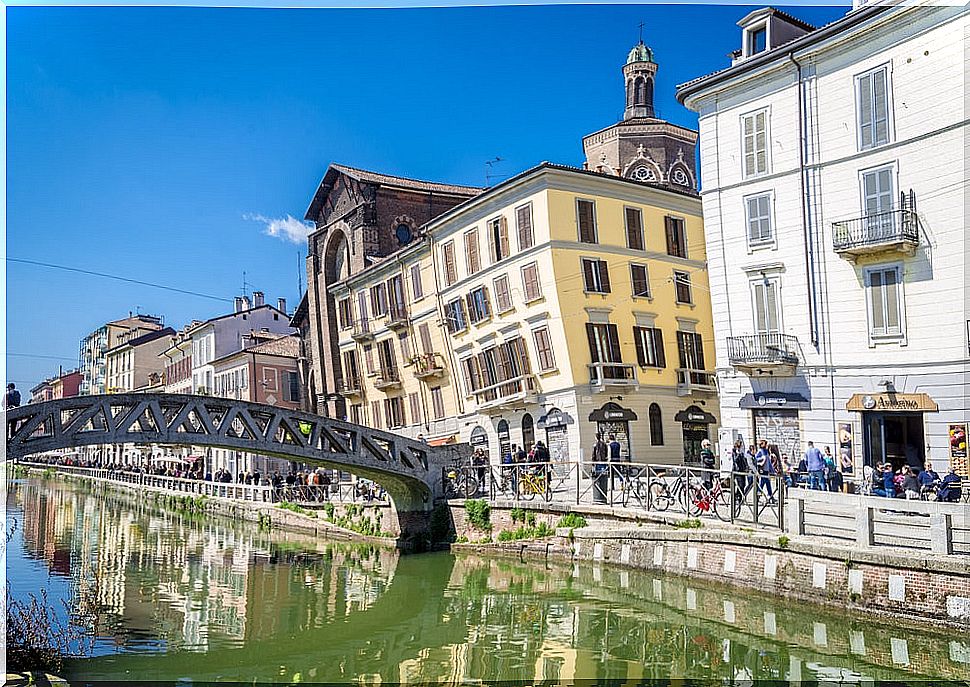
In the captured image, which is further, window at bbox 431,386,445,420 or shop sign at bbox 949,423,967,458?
window at bbox 431,386,445,420

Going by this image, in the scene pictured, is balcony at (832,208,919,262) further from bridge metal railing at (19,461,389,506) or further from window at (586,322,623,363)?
bridge metal railing at (19,461,389,506)

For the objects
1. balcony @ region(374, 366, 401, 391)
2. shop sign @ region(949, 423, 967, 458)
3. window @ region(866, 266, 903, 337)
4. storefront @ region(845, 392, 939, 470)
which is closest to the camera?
shop sign @ region(949, 423, 967, 458)

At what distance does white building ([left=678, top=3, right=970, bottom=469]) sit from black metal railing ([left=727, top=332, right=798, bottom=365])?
25 mm

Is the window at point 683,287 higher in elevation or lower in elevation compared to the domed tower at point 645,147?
lower

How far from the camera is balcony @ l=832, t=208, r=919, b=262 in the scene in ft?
39.6

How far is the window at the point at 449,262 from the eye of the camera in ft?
78.0

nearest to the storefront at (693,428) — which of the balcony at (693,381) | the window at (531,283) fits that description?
the balcony at (693,381)

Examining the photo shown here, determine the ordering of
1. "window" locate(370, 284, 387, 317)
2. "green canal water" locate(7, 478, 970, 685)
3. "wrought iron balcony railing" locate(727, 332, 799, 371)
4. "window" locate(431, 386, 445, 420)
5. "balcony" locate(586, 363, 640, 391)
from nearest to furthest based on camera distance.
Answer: "green canal water" locate(7, 478, 970, 685), "wrought iron balcony railing" locate(727, 332, 799, 371), "balcony" locate(586, 363, 640, 391), "window" locate(431, 386, 445, 420), "window" locate(370, 284, 387, 317)

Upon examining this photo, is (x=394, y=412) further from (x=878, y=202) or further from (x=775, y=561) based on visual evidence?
(x=775, y=561)

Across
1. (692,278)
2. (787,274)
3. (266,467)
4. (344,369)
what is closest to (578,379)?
(692,278)

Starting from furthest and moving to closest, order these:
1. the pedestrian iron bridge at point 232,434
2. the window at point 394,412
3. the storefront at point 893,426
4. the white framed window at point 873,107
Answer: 1. the window at point 394,412
2. the pedestrian iron bridge at point 232,434
3. the white framed window at point 873,107
4. the storefront at point 893,426

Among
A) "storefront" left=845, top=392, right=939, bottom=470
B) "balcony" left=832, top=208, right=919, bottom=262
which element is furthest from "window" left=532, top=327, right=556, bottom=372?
"storefront" left=845, top=392, right=939, bottom=470

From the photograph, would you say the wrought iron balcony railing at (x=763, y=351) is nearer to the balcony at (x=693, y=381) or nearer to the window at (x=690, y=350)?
the balcony at (x=693, y=381)

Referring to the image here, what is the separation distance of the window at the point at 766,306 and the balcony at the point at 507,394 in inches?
261
